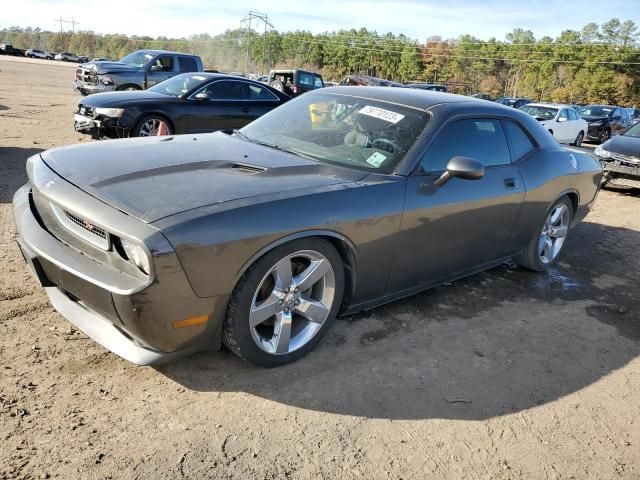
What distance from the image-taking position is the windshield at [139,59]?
15961 mm

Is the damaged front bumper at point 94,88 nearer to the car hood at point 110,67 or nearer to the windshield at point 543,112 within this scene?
the car hood at point 110,67

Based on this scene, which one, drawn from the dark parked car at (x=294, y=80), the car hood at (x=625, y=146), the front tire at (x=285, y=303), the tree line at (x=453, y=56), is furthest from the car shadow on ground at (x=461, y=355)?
the tree line at (x=453, y=56)

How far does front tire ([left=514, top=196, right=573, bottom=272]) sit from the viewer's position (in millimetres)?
4855

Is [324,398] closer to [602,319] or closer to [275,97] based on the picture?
[602,319]

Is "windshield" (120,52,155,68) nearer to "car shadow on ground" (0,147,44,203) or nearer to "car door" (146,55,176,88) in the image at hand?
"car door" (146,55,176,88)

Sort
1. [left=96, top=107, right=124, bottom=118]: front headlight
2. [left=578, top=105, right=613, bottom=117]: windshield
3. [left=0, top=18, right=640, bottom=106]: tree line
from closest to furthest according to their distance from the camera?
[left=96, top=107, right=124, bottom=118]: front headlight
[left=578, top=105, right=613, bottom=117]: windshield
[left=0, top=18, right=640, bottom=106]: tree line

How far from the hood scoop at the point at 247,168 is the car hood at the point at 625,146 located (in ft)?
28.6

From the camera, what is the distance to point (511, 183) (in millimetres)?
4191

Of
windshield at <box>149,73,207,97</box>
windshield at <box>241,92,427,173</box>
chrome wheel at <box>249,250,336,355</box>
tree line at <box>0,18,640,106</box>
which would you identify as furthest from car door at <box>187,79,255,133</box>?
tree line at <box>0,18,640,106</box>

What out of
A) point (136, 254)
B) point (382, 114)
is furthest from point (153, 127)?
point (136, 254)

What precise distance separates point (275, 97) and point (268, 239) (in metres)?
8.15

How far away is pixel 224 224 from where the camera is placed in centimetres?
247

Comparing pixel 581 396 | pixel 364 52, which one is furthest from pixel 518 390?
pixel 364 52

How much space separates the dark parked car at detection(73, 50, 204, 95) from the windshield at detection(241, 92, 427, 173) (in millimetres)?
12576
